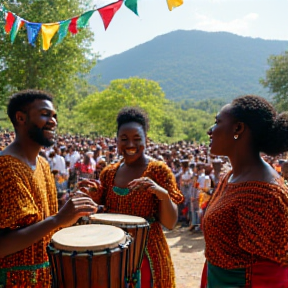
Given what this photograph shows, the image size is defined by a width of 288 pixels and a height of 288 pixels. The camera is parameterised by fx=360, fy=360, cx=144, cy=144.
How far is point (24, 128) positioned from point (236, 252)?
1563 millimetres

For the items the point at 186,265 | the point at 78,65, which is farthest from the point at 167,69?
the point at 186,265

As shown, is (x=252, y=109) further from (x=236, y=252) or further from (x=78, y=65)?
(x=78, y=65)

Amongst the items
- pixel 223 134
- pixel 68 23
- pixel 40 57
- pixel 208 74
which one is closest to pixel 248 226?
pixel 223 134

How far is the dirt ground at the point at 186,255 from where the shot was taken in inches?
216

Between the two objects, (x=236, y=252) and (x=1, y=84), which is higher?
(x=1, y=84)

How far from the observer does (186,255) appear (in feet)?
22.1

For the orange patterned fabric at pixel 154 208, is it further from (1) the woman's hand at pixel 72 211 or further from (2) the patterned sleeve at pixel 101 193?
(1) the woman's hand at pixel 72 211

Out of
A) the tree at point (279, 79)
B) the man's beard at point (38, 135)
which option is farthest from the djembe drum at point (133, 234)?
the tree at point (279, 79)

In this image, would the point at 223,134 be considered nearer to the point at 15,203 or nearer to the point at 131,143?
the point at 131,143

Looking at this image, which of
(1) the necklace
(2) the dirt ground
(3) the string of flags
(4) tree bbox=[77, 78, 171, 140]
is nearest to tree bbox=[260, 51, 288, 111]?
(4) tree bbox=[77, 78, 171, 140]

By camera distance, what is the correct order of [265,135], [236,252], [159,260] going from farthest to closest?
1. [159,260]
2. [265,135]
3. [236,252]

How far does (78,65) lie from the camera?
74.5 feet

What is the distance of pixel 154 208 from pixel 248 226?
1077 mm

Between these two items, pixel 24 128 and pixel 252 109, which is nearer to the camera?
pixel 252 109
